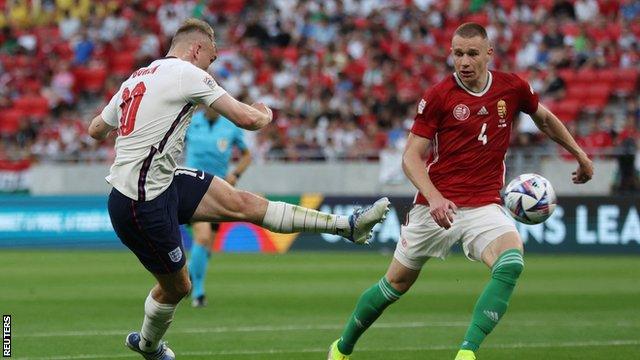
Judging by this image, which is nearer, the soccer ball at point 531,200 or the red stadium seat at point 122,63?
the soccer ball at point 531,200

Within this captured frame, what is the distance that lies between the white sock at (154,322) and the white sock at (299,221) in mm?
959

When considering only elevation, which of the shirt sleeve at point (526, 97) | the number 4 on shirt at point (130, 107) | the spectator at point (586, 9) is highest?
the shirt sleeve at point (526, 97)

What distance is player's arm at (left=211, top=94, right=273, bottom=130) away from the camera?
8.23 metres

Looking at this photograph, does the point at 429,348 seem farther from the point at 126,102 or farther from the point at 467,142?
the point at 126,102

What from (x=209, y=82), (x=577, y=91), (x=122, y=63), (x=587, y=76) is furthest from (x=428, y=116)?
(x=122, y=63)

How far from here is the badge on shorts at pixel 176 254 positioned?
8570 mm

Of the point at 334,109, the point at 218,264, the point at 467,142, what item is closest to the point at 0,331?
the point at 467,142

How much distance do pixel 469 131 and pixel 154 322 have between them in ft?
8.72

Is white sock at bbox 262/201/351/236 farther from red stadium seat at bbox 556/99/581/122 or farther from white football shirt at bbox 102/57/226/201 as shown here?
red stadium seat at bbox 556/99/581/122

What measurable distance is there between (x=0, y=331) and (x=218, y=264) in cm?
925

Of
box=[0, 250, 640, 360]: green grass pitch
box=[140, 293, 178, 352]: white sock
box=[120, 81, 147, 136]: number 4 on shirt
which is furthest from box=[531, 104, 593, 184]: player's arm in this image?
box=[140, 293, 178, 352]: white sock

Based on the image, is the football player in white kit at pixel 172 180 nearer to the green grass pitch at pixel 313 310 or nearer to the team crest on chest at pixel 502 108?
the team crest on chest at pixel 502 108

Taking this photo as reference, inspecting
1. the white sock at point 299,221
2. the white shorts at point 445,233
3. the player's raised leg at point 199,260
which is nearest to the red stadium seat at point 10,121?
the player's raised leg at point 199,260

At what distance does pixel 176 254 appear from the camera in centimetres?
859
